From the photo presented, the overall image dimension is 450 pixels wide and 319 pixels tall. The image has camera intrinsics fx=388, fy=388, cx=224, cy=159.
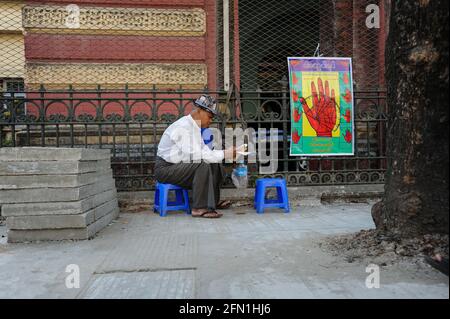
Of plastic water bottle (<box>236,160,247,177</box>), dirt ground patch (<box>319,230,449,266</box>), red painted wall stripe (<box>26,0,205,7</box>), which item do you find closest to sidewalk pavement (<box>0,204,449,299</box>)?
dirt ground patch (<box>319,230,449,266</box>)

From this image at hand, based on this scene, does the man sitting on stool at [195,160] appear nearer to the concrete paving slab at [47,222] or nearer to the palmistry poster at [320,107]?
the palmistry poster at [320,107]

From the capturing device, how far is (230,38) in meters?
7.88

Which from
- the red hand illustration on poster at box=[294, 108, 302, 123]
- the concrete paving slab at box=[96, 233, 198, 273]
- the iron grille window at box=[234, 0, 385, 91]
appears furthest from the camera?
the iron grille window at box=[234, 0, 385, 91]

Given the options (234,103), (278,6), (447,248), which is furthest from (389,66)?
(278,6)

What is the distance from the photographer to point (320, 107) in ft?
19.3

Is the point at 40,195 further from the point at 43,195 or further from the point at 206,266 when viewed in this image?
the point at 206,266

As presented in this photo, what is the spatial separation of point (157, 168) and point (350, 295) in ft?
11.4

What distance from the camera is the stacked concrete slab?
150 inches

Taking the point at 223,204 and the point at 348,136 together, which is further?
the point at 348,136

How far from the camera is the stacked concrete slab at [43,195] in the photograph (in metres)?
3.81

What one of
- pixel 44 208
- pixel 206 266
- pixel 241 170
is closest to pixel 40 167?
pixel 44 208

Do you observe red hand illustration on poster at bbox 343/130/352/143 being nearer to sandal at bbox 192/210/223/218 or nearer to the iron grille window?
sandal at bbox 192/210/223/218

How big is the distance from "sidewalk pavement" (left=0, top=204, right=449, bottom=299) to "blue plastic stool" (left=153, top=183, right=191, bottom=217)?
600mm

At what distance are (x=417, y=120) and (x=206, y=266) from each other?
1.93 metres
